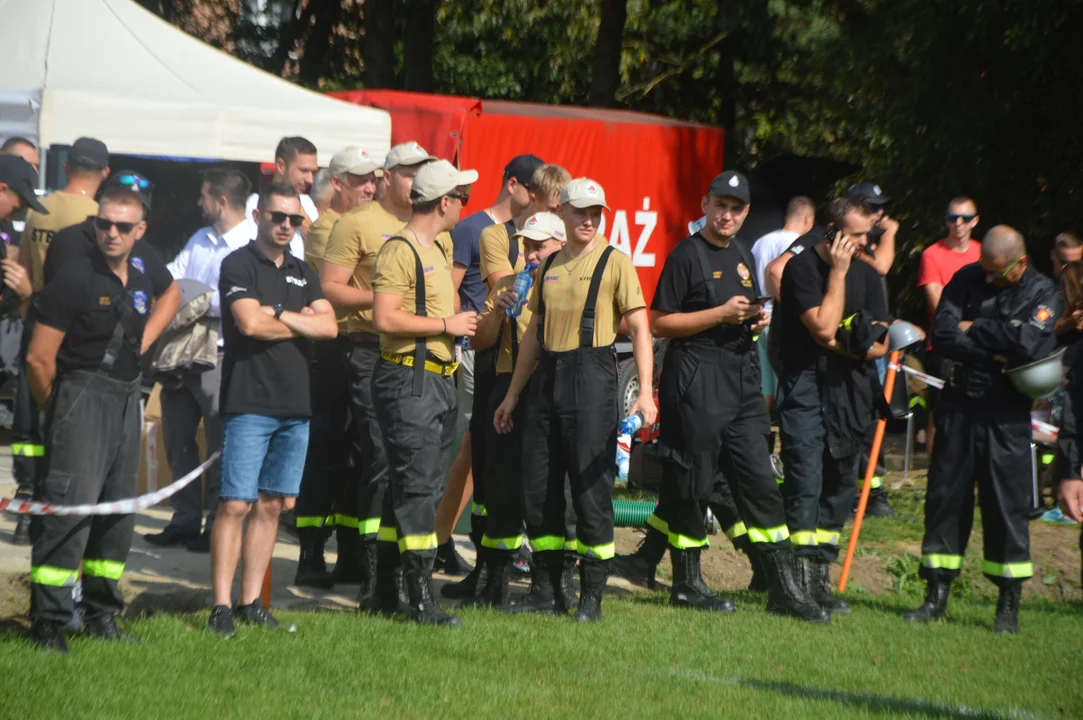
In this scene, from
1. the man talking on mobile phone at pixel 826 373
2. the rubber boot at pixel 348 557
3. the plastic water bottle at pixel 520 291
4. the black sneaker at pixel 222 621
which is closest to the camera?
the black sneaker at pixel 222 621

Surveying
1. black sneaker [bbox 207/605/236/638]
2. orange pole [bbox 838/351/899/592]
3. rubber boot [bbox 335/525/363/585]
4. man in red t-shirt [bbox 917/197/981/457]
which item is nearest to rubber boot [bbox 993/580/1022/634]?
orange pole [bbox 838/351/899/592]

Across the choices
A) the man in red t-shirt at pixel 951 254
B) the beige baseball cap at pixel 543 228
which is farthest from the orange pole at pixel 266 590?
the man in red t-shirt at pixel 951 254

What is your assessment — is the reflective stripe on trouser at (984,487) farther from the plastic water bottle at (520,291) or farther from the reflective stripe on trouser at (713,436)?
the plastic water bottle at (520,291)

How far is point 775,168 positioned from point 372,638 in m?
11.6

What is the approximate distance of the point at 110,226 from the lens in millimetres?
6285

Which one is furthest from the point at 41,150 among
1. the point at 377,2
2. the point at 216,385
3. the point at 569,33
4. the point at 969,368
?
the point at 569,33

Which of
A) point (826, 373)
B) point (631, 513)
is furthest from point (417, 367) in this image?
point (631, 513)

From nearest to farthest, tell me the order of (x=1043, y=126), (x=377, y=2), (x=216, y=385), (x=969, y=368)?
(x=969, y=368), (x=216, y=385), (x=1043, y=126), (x=377, y=2)

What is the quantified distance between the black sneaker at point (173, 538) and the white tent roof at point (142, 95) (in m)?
3.88

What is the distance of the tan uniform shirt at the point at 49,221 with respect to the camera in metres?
7.94

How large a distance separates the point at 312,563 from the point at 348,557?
214 millimetres

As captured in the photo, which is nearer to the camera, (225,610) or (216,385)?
(225,610)

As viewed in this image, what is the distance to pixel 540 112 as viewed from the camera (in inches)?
647

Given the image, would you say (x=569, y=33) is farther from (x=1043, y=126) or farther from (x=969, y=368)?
(x=969, y=368)
